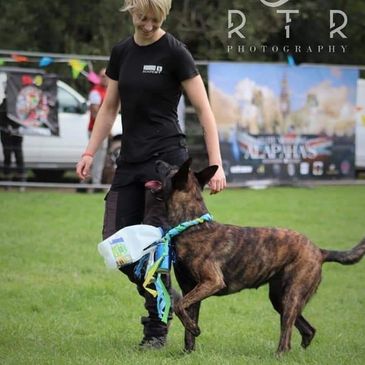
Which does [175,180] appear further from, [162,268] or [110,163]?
[110,163]

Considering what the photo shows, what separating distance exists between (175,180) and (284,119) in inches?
454

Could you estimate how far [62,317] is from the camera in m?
7.10

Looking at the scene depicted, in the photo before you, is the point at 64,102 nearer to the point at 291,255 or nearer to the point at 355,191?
the point at 355,191

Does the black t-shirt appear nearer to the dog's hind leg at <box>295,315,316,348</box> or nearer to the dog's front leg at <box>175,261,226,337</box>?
the dog's front leg at <box>175,261,226,337</box>

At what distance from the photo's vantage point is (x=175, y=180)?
538 cm

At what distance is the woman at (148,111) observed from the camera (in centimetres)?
552

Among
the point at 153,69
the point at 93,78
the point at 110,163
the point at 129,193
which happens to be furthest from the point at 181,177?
the point at 110,163

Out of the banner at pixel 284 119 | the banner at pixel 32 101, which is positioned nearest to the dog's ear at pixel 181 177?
the banner at pixel 32 101

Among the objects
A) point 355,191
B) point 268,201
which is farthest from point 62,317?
point 355,191

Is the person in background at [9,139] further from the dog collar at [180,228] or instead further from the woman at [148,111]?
the dog collar at [180,228]

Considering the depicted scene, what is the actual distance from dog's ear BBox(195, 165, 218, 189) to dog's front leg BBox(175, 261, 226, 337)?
0.52 meters

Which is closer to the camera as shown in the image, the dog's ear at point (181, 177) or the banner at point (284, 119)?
the dog's ear at point (181, 177)

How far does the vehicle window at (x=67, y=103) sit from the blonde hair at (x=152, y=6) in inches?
391

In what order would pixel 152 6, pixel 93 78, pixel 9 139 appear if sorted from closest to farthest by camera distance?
1. pixel 152 6
2. pixel 9 139
3. pixel 93 78
